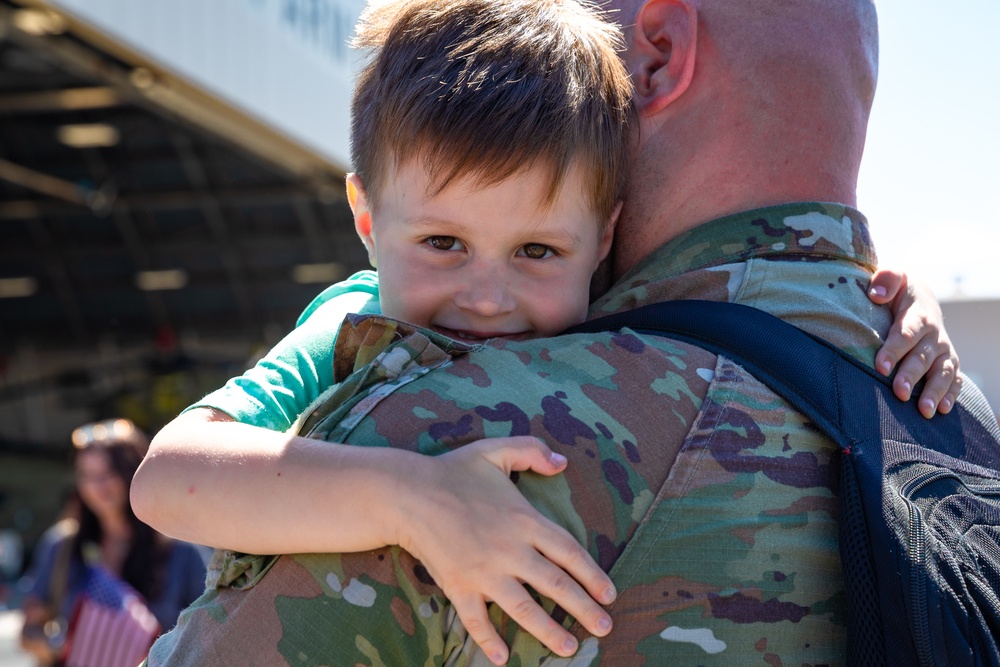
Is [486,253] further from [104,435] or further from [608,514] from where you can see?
[104,435]

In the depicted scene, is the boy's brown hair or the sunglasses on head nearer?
the boy's brown hair

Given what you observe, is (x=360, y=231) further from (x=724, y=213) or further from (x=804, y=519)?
(x=804, y=519)

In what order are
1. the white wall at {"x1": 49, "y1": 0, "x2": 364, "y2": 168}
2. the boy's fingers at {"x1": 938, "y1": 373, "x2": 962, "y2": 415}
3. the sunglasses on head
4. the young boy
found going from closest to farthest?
1. the young boy
2. the boy's fingers at {"x1": 938, "y1": 373, "x2": 962, "y2": 415}
3. the sunglasses on head
4. the white wall at {"x1": 49, "y1": 0, "x2": 364, "y2": 168}

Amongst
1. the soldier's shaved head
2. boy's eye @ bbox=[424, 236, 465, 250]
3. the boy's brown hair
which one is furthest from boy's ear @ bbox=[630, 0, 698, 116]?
boy's eye @ bbox=[424, 236, 465, 250]

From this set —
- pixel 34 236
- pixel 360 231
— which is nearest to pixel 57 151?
pixel 34 236

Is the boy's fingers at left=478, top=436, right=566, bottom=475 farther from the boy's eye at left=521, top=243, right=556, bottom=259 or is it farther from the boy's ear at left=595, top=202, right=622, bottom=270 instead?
the boy's ear at left=595, top=202, right=622, bottom=270

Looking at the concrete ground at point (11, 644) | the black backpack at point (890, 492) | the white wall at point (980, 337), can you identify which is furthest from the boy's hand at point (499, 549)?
the white wall at point (980, 337)

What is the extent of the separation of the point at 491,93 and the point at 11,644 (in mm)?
12166

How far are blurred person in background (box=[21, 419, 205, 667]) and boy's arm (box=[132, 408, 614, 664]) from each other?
12.0 feet

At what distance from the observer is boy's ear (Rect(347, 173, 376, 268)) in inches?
64.6

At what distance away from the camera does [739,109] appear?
1.63m

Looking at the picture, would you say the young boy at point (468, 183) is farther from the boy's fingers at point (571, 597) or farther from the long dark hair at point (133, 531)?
the long dark hair at point (133, 531)

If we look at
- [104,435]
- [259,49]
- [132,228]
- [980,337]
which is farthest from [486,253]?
[132,228]

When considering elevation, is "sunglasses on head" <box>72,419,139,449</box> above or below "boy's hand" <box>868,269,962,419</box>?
below
